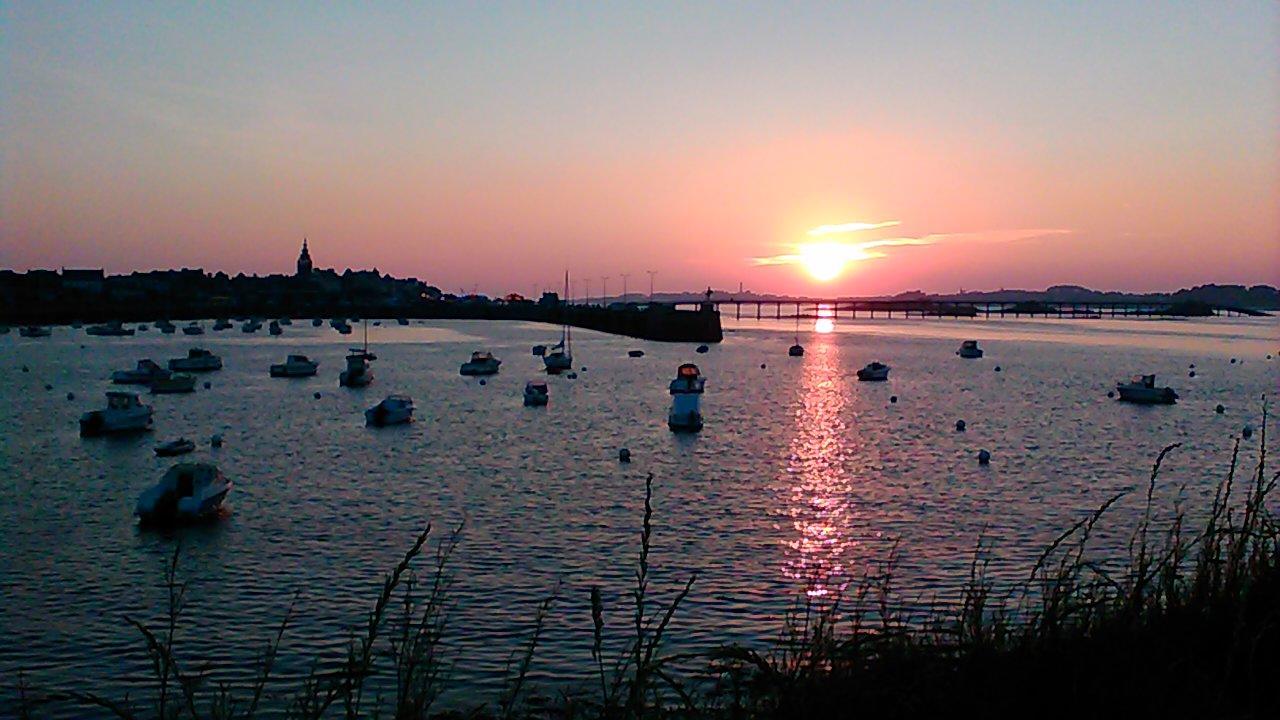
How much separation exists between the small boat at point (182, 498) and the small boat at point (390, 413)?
23.8 m

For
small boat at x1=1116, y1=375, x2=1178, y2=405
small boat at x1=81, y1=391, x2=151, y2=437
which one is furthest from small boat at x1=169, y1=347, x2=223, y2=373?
small boat at x1=1116, y1=375, x2=1178, y2=405

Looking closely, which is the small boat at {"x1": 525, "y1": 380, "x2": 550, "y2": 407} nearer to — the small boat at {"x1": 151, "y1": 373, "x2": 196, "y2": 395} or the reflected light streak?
the reflected light streak

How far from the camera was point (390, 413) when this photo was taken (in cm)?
5631

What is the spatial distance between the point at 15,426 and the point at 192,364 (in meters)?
38.3

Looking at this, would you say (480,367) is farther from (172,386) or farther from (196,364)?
(172,386)

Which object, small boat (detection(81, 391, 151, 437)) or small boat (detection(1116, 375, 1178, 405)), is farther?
small boat (detection(1116, 375, 1178, 405))

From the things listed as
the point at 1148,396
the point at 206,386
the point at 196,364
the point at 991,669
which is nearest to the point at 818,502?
the point at 991,669

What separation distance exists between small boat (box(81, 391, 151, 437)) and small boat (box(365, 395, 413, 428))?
1081 cm

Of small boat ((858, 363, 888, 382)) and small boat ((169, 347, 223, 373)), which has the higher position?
small boat ((169, 347, 223, 373))

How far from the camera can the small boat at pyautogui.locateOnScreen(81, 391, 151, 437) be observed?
5181cm

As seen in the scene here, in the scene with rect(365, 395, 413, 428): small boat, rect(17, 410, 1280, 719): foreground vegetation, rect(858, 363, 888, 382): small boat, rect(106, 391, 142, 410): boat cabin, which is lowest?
rect(858, 363, 888, 382): small boat

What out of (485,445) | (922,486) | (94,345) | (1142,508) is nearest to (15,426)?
(485,445)

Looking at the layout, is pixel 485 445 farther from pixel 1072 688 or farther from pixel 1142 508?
pixel 1072 688

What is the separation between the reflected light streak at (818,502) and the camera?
2480cm
